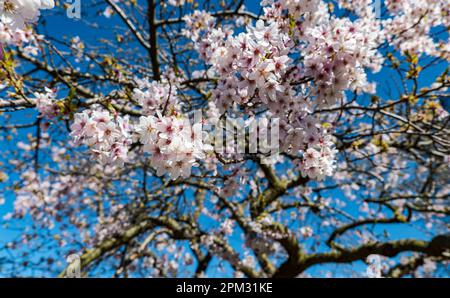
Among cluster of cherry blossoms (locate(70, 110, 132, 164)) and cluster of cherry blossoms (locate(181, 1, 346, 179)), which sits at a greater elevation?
cluster of cherry blossoms (locate(181, 1, 346, 179))

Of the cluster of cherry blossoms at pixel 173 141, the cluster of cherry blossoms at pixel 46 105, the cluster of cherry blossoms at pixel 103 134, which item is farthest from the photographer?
the cluster of cherry blossoms at pixel 46 105

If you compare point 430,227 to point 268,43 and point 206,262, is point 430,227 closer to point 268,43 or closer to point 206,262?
point 206,262

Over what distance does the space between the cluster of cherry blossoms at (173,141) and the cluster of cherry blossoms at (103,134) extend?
0.82ft

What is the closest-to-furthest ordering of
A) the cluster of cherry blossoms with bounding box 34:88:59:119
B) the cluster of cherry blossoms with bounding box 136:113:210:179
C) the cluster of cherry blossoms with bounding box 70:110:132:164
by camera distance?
the cluster of cherry blossoms with bounding box 136:113:210:179, the cluster of cherry blossoms with bounding box 70:110:132:164, the cluster of cherry blossoms with bounding box 34:88:59:119

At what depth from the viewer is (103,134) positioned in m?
1.73

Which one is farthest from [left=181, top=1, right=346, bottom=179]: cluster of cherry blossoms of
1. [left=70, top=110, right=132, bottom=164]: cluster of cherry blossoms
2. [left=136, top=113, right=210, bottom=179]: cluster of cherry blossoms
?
[left=70, top=110, right=132, bottom=164]: cluster of cherry blossoms

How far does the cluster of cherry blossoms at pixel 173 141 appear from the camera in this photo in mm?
1508

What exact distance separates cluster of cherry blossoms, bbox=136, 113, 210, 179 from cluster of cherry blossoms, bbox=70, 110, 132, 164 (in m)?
0.25

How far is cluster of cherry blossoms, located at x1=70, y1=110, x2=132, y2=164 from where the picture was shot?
1.69 meters

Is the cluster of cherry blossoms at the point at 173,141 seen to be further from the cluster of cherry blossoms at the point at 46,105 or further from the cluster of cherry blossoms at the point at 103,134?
the cluster of cherry blossoms at the point at 46,105

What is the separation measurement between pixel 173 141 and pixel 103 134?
501mm

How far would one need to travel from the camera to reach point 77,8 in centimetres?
398

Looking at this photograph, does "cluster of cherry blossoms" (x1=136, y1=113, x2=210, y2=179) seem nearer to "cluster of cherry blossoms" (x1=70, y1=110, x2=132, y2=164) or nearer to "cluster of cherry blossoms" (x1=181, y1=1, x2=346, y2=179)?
"cluster of cherry blossoms" (x1=70, y1=110, x2=132, y2=164)

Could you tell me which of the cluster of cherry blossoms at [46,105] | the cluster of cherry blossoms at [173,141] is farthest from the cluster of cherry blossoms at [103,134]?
the cluster of cherry blossoms at [46,105]
